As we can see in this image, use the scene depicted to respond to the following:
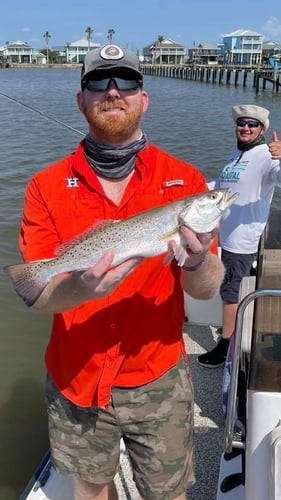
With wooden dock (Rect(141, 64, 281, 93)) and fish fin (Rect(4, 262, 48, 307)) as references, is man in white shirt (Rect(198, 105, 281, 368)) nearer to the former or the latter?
fish fin (Rect(4, 262, 48, 307))

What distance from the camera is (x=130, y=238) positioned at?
214 cm

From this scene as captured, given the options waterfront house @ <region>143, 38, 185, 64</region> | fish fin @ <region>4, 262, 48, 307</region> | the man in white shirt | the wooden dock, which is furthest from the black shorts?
waterfront house @ <region>143, 38, 185, 64</region>

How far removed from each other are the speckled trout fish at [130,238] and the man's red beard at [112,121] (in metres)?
0.38

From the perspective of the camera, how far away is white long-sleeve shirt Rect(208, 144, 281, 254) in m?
4.41

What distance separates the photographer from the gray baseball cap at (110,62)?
231 centimetres

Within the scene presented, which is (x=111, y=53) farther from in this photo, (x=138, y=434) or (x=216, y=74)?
(x=216, y=74)

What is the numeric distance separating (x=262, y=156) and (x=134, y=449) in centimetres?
286

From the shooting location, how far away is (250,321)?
3133 mm

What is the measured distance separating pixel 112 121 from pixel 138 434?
1.41 metres

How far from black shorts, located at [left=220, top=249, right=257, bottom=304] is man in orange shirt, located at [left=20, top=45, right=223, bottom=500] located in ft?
7.05

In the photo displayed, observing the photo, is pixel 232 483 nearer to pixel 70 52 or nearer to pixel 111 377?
pixel 111 377

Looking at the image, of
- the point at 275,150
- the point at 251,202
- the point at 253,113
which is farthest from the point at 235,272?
the point at 253,113

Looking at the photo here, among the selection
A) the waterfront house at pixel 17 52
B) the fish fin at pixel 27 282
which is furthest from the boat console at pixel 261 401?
the waterfront house at pixel 17 52

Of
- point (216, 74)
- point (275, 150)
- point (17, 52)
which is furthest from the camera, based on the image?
point (17, 52)
